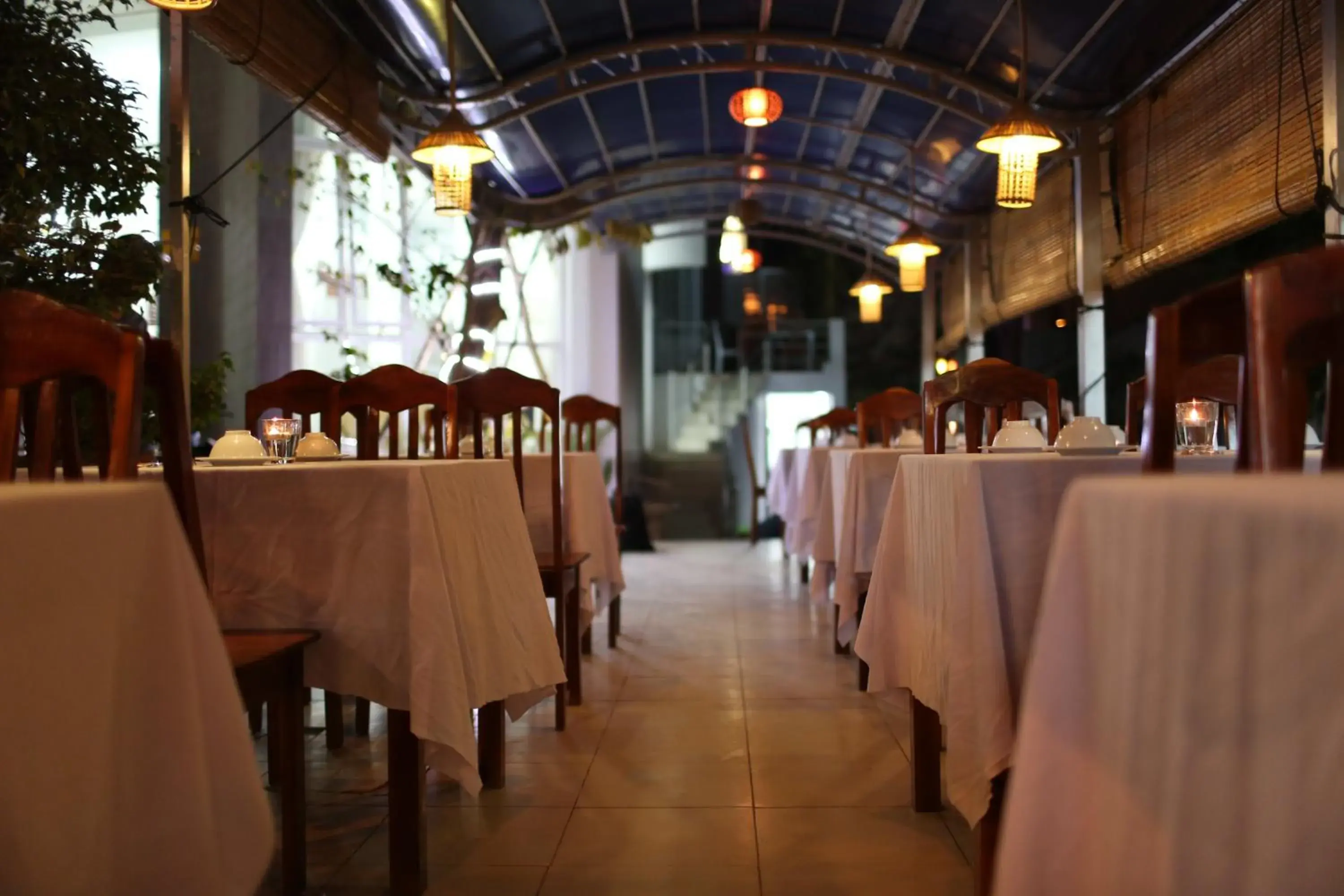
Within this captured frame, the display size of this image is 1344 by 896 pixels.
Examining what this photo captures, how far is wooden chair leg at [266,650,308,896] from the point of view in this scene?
2029 mm

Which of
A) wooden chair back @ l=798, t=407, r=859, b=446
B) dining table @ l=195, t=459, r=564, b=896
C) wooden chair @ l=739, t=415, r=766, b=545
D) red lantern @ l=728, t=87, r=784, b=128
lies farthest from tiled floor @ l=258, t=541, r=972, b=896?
wooden chair @ l=739, t=415, r=766, b=545

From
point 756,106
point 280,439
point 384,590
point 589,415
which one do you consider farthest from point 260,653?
point 756,106

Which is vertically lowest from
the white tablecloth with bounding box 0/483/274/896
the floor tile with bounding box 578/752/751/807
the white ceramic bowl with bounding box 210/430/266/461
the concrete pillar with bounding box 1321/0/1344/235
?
the floor tile with bounding box 578/752/751/807

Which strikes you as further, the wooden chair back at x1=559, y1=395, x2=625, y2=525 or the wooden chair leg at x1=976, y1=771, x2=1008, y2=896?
the wooden chair back at x1=559, y1=395, x2=625, y2=525

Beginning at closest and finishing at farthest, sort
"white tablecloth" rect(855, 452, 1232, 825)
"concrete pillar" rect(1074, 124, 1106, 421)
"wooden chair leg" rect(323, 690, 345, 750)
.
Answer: "white tablecloth" rect(855, 452, 1232, 825) < "wooden chair leg" rect(323, 690, 345, 750) < "concrete pillar" rect(1074, 124, 1106, 421)

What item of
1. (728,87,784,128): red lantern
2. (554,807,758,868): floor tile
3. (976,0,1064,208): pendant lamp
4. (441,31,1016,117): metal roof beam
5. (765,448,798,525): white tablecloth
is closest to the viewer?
(554,807,758,868): floor tile

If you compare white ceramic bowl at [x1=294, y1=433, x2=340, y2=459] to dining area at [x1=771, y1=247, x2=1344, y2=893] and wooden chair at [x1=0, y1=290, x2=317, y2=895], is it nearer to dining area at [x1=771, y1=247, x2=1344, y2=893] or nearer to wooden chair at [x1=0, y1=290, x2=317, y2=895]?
wooden chair at [x1=0, y1=290, x2=317, y2=895]

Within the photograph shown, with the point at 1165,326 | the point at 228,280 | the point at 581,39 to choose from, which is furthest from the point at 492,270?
the point at 1165,326

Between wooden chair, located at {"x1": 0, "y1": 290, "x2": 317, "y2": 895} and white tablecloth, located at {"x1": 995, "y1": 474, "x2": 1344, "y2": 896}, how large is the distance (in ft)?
4.01

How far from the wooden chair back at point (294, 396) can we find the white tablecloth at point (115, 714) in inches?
93.2

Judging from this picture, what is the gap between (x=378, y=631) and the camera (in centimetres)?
212

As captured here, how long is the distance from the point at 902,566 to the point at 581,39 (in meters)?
4.64

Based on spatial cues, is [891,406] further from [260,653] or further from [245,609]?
[260,653]

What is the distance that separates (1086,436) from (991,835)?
2.72 feet
